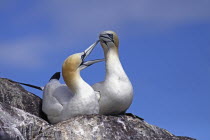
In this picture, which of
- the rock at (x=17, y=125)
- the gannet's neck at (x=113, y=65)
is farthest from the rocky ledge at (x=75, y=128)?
the gannet's neck at (x=113, y=65)

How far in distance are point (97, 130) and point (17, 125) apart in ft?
5.11

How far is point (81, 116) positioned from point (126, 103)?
7.18 ft

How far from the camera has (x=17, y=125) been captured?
1073cm

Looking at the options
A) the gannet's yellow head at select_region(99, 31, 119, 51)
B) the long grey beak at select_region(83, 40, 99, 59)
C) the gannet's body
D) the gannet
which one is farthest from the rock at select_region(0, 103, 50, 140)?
the gannet's yellow head at select_region(99, 31, 119, 51)

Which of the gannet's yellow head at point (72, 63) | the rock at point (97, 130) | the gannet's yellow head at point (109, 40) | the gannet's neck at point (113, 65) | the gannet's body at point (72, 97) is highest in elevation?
the gannet's yellow head at point (109, 40)

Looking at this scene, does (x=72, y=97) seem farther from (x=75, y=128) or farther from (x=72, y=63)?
(x=75, y=128)

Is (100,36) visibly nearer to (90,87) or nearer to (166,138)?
(90,87)

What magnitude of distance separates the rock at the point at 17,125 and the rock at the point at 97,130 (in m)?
0.34

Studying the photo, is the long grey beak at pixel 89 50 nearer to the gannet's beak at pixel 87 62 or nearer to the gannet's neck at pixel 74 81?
the gannet's beak at pixel 87 62

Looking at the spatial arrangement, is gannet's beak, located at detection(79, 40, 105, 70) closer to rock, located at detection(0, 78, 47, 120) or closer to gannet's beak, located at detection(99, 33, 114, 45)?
gannet's beak, located at detection(99, 33, 114, 45)

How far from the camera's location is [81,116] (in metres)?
11.0

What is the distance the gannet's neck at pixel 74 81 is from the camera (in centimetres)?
1209

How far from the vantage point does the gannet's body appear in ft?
39.1

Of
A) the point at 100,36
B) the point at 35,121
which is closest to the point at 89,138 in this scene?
the point at 35,121
